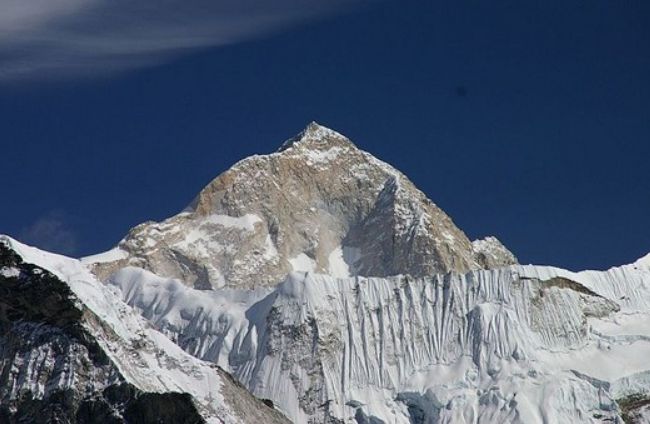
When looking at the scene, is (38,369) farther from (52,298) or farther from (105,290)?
(105,290)

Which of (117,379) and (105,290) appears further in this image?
(105,290)

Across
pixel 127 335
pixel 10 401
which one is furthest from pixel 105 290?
pixel 10 401

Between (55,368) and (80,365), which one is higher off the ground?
(80,365)

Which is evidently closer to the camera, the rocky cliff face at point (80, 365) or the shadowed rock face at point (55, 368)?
the shadowed rock face at point (55, 368)

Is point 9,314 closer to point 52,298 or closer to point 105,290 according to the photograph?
point 52,298

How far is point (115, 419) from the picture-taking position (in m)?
160

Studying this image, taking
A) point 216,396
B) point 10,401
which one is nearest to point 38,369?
point 10,401

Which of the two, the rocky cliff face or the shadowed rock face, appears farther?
the rocky cliff face

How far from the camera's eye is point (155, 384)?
16800cm

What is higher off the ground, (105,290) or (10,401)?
(105,290)

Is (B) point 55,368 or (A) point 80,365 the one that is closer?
(A) point 80,365

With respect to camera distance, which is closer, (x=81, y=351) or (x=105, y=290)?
(x=81, y=351)

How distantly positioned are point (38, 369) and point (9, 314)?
13.9 feet

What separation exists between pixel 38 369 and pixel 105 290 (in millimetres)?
15850
